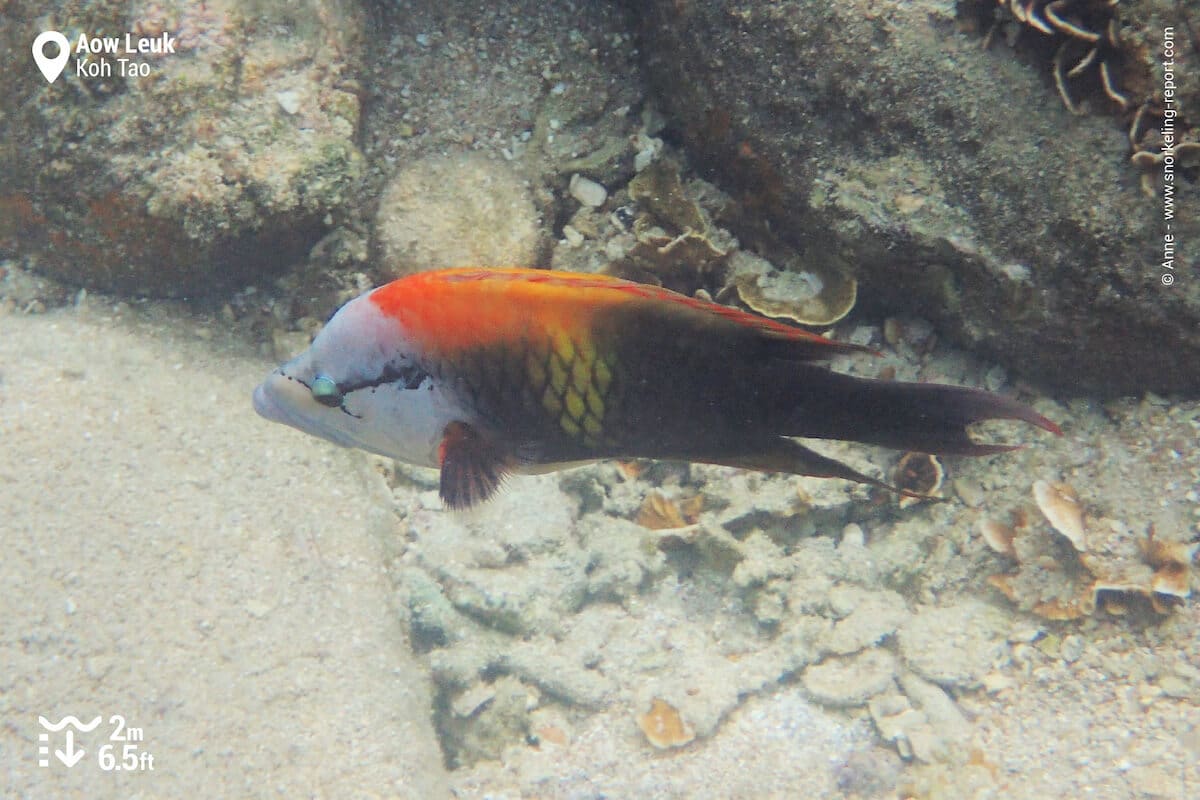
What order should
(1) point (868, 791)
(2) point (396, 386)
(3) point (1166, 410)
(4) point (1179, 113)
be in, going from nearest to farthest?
(2) point (396, 386)
(4) point (1179, 113)
(3) point (1166, 410)
(1) point (868, 791)

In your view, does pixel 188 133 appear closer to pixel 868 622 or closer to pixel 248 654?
pixel 248 654

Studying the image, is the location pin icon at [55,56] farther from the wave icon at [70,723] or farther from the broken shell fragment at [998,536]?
the broken shell fragment at [998,536]

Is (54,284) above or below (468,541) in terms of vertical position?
above

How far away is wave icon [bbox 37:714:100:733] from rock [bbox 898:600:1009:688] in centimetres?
380

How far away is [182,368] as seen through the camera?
3.89 meters

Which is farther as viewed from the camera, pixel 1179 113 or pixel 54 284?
pixel 54 284

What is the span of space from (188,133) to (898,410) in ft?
11.5

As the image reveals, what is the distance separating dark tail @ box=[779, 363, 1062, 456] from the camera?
1540 millimetres

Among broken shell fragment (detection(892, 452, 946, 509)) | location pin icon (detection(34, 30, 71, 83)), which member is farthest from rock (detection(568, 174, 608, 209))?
location pin icon (detection(34, 30, 71, 83))

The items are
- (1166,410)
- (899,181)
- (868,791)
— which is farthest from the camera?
(868,791)

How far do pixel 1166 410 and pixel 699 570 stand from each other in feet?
8.03

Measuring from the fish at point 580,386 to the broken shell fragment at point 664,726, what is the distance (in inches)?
98.3

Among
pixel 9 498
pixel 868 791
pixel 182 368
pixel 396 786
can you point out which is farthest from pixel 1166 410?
pixel 9 498

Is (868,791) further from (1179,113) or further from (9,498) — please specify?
(9,498)
